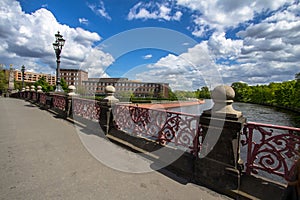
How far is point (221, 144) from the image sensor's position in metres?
2.94

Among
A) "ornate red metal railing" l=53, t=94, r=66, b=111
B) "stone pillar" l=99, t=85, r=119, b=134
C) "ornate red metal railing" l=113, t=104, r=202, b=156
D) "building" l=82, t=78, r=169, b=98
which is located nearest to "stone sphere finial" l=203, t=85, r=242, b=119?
"ornate red metal railing" l=113, t=104, r=202, b=156

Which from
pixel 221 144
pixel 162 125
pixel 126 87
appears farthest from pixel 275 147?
pixel 126 87

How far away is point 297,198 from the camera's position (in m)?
1.34

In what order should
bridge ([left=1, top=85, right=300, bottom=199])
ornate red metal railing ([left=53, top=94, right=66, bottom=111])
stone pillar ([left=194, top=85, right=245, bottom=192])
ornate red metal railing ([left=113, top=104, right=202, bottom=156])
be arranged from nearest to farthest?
bridge ([left=1, top=85, right=300, bottom=199]), stone pillar ([left=194, top=85, right=245, bottom=192]), ornate red metal railing ([left=113, top=104, right=202, bottom=156]), ornate red metal railing ([left=53, top=94, right=66, bottom=111])

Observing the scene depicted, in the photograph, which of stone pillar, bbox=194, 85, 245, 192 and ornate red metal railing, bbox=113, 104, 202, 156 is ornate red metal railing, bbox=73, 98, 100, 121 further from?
stone pillar, bbox=194, 85, 245, 192

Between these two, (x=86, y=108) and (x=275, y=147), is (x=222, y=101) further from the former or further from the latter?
(x=86, y=108)

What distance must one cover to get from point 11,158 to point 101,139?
2369mm

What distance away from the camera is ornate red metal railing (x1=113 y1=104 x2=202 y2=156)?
3636mm

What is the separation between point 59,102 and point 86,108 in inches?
160

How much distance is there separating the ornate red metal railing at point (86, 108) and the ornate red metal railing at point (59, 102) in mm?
1918

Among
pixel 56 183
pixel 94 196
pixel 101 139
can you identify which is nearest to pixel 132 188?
pixel 94 196

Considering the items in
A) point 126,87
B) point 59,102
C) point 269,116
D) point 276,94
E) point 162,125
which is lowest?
point 269,116

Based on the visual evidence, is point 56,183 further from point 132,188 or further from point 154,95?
point 154,95

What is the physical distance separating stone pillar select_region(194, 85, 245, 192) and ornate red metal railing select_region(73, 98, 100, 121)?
495 centimetres
